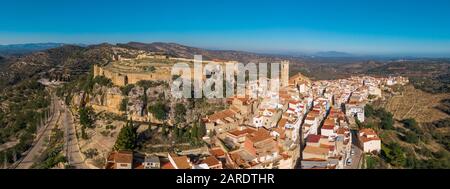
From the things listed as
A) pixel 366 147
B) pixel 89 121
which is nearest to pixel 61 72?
pixel 89 121

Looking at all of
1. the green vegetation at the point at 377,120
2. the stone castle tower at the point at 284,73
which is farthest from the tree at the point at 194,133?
the stone castle tower at the point at 284,73

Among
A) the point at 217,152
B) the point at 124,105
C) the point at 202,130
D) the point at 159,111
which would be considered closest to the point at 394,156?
the point at 217,152

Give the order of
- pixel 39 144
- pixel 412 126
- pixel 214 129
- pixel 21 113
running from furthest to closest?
pixel 412 126 < pixel 21 113 < pixel 39 144 < pixel 214 129

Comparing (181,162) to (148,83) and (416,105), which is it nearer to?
(148,83)

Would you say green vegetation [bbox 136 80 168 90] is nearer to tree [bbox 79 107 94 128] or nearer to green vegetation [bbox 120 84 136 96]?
green vegetation [bbox 120 84 136 96]

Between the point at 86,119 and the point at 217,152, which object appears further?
the point at 86,119

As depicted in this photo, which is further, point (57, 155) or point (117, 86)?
point (117, 86)

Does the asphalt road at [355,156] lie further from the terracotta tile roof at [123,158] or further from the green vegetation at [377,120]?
the terracotta tile roof at [123,158]
